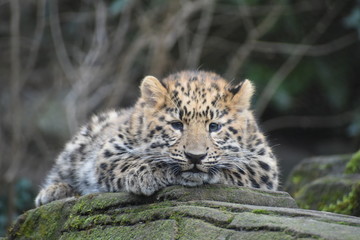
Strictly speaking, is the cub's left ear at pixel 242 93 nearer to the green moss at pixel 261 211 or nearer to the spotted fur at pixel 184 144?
the spotted fur at pixel 184 144

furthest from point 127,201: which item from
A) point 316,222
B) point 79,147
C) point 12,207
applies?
point 12,207

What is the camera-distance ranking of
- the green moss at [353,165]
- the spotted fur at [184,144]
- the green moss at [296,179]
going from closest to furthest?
the spotted fur at [184,144] → the green moss at [353,165] → the green moss at [296,179]

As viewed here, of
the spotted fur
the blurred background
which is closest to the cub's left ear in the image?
the spotted fur

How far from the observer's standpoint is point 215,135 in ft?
20.4

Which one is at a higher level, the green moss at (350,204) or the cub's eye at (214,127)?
the cub's eye at (214,127)

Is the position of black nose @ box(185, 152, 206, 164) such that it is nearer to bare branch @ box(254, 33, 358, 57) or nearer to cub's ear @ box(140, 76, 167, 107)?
cub's ear @ box(140, 76, 167, 107)

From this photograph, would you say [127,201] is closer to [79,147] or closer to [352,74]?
[79,147]

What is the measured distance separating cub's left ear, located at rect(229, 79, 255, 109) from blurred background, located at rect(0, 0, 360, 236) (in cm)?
541

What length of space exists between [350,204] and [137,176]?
2.23m

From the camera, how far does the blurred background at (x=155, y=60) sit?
12.3m

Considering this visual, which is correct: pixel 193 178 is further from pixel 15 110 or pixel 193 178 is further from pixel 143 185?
pixel 15 110

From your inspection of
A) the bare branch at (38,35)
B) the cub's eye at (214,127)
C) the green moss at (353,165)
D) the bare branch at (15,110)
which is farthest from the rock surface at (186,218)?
the bare branch at (38,35)

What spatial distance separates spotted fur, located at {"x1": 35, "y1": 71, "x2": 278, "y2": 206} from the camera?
232 inches

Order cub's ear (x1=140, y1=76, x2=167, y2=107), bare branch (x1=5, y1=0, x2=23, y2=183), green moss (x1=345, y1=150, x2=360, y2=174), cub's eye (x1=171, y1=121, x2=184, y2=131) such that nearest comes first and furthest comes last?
cub's eye (x1=171, y1=121, x2=184, y2=131)
cub's ear (x1=140, y1=76, x2=167, y2=107)
green moss (x1=345, y1=150, x2=360, y2=174)
bare branch (x1=5, y1=0, x2=23, y2=183)
